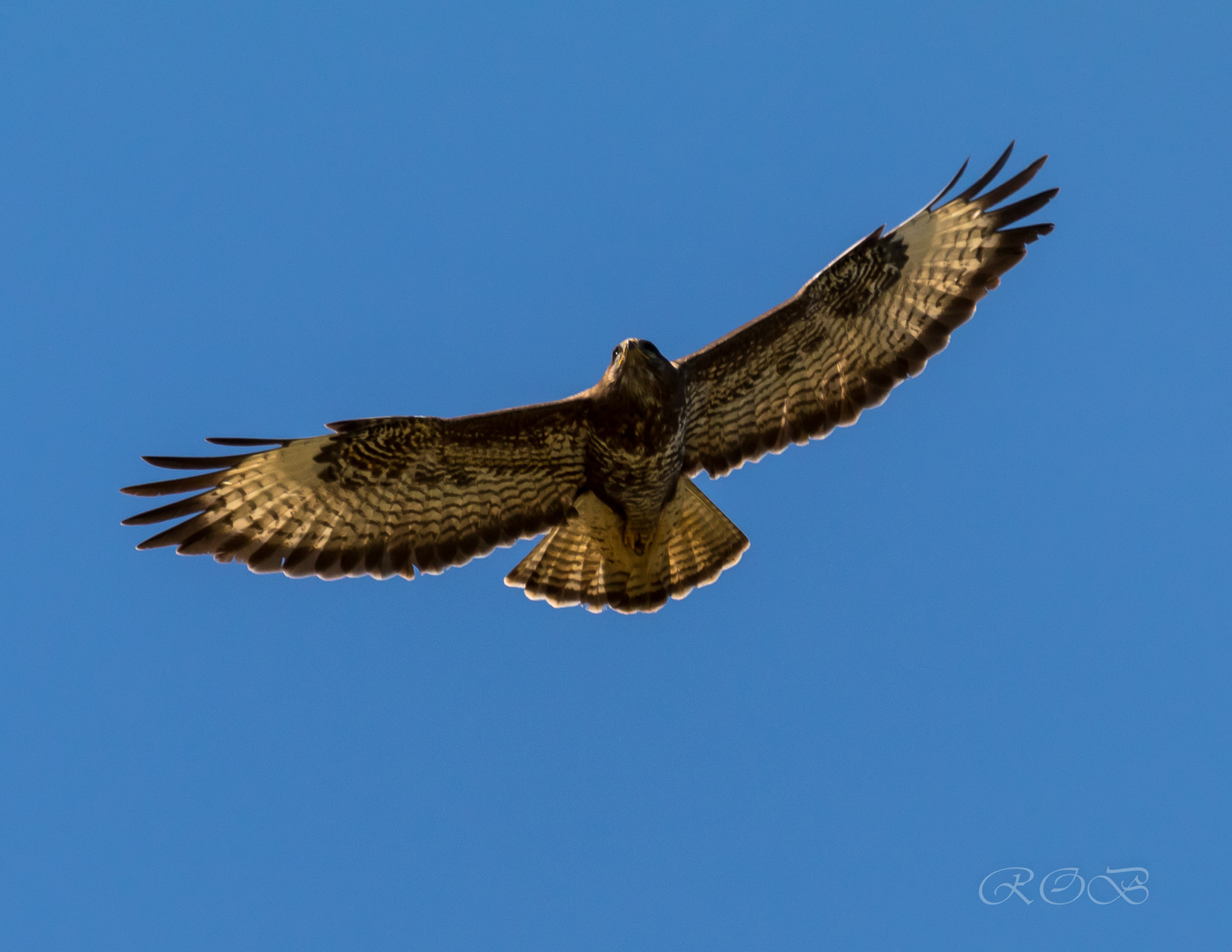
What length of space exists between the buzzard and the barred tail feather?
12mm

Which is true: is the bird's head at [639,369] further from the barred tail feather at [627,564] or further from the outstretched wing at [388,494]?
the barred tail feather at [627,564]

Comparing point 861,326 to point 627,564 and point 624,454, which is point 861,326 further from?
point 627,564

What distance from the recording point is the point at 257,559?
7.75 meters

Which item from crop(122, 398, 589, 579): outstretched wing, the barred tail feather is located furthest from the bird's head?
the barred tail feather

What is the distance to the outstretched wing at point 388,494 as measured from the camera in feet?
25.2

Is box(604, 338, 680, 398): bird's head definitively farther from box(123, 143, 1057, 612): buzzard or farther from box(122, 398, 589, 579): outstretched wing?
box(122, 398, 589, 579): outstretched wing

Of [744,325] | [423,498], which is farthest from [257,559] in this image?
[744,325]

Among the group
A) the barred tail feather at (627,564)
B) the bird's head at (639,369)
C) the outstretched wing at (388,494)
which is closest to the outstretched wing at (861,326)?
the bird's head at (639,369)

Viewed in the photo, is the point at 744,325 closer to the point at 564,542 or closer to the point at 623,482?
the point at 623,482

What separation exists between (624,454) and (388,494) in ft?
5.04

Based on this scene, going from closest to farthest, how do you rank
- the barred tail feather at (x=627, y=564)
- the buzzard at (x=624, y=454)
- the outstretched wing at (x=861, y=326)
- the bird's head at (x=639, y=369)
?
the bird's head at (x=639, y=369) < the buzzard at (x=624, y=454) < the outstretched wing at (x=861, y=326) < the barred tail feather at (x=627, y=564)

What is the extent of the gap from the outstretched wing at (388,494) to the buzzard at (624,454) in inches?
0.4

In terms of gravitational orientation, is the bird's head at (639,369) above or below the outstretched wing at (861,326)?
below

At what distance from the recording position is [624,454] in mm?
7703
